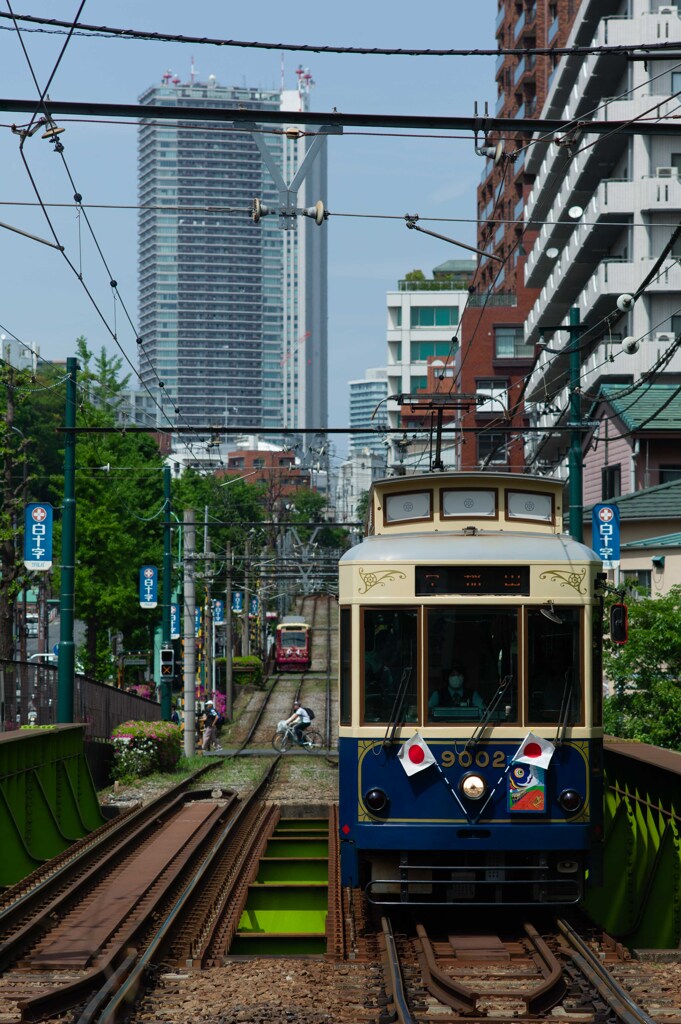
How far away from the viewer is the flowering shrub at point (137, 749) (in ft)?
82.6

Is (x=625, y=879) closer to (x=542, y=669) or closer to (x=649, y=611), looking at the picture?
(x=542, y=669)

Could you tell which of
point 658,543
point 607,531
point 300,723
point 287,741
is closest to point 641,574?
point 658,543

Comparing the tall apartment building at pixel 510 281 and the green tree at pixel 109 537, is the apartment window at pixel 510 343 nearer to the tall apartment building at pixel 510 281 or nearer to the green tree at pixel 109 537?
the tall apartment building at pixel 510 281

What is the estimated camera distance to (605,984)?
324 inches

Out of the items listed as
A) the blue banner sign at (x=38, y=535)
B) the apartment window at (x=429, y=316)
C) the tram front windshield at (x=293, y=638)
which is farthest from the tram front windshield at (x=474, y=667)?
the apartment window at (x=429, y=316)

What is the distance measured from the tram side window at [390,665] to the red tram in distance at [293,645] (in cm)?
5574

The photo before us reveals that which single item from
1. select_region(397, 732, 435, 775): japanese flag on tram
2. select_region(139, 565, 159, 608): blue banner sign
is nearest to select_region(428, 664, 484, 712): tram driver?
select_region(397, 732, 435, 775): japanese flag on tram

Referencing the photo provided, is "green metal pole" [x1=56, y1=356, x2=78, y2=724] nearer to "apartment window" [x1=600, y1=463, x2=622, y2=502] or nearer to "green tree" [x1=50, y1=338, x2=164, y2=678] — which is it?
"apartment window" [x1=600, y1=463, x2=622, y2=502]

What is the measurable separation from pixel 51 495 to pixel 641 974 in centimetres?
7748

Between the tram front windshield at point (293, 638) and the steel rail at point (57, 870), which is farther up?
the tram front windshield at point (293, 638)

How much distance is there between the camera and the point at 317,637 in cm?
8200

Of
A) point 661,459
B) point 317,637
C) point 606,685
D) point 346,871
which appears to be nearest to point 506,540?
point 346,871

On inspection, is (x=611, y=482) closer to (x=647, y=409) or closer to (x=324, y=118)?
(x=647, y=409)

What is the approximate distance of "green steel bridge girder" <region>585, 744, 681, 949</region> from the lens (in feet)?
32.3
